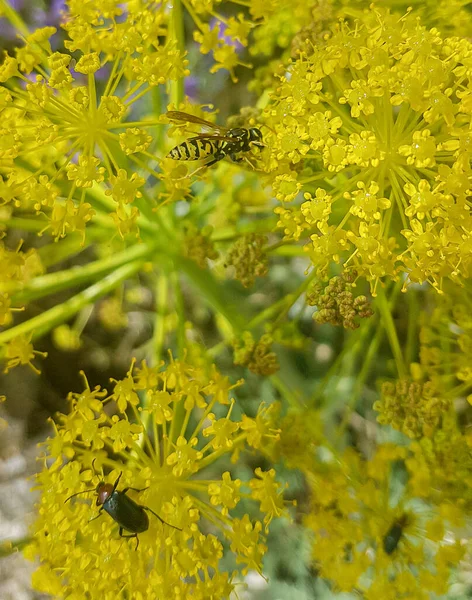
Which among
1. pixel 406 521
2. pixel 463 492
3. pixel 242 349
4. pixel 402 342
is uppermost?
pixel 242 349

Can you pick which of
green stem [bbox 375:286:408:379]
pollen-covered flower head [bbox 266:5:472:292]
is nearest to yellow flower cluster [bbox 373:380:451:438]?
green stem [bbox 375:286:408:379]

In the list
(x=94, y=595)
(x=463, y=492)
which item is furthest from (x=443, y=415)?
(x=94, y=595)

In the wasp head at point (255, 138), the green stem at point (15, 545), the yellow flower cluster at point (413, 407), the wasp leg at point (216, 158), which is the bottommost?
the green stem at point (15, 545)

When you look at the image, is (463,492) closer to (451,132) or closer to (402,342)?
(402,342)

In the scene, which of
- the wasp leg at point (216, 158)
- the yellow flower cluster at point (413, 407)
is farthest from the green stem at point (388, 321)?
the wasp leg at point (216, 158)

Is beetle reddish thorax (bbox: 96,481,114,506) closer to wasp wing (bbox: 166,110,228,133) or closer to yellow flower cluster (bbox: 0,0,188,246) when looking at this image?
yellow flower cluster (bbox: 0,0,188,246)

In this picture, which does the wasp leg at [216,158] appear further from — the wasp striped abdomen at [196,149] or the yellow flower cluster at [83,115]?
the yellow flower cluster at [83,115]
